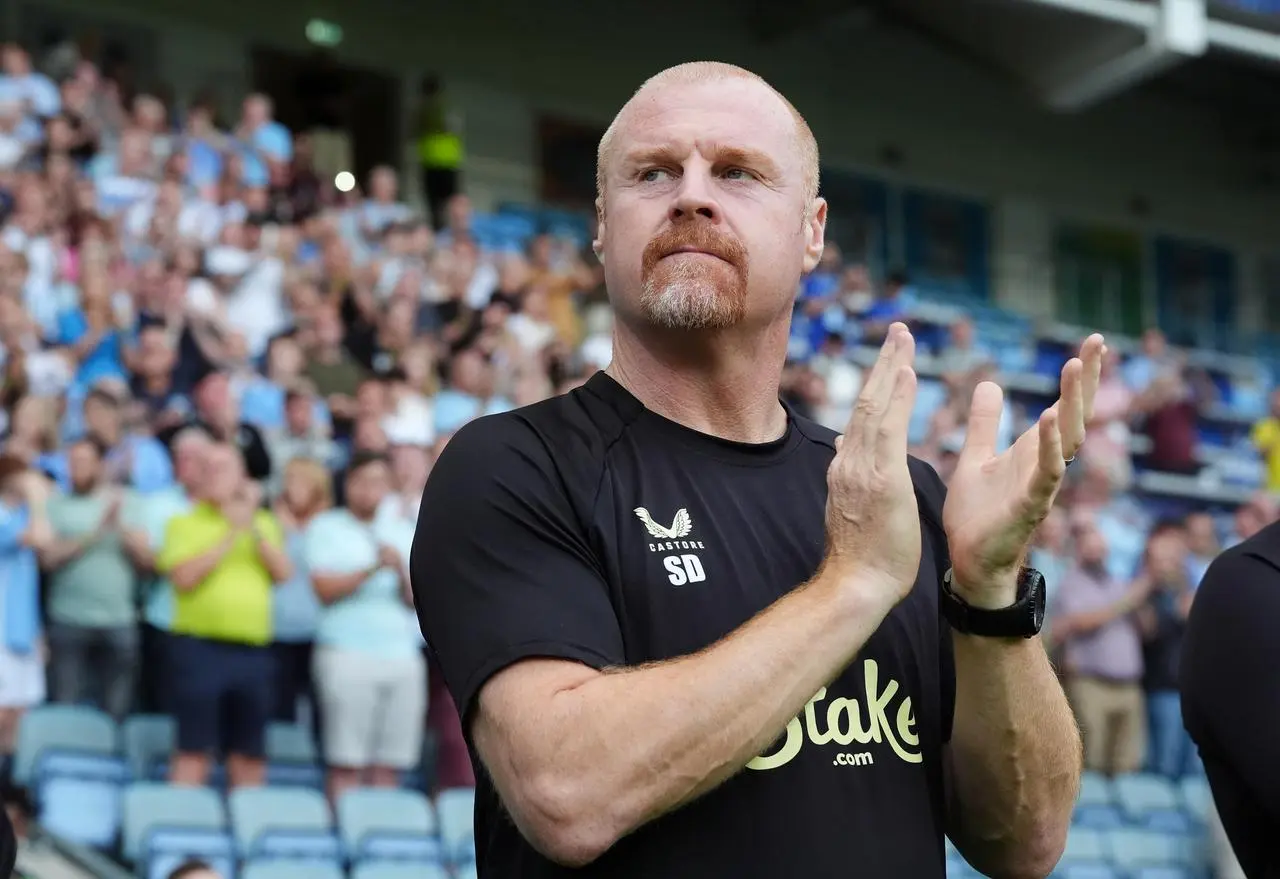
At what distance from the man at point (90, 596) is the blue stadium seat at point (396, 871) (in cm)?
113

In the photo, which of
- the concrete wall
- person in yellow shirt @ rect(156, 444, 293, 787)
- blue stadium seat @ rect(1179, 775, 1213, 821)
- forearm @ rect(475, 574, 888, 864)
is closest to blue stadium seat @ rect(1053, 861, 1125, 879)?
blue stadium seat @ rect(1179, 775, 1213, 821)

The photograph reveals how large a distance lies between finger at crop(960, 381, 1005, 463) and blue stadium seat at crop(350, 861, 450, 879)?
5.02 metres

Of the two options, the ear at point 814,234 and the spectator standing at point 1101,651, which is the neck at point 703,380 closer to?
the ear at point 814,234

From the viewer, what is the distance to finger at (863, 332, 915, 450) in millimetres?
2232

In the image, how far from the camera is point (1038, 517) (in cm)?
230

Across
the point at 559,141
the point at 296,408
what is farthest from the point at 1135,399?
the point at 296,408

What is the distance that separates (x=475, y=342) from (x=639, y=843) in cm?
803

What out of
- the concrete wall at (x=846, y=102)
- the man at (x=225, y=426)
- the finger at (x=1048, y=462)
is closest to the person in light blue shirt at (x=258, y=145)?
the man at (x=225, y=426)

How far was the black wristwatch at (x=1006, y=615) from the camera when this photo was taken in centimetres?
237

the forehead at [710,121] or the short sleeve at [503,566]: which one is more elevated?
the forehead at [710,121]

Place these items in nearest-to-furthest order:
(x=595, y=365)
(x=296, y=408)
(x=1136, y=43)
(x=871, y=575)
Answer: (x=871, y=575) < (x=296, y=408) < (x=595, y=365) < (x=1136, y=43)

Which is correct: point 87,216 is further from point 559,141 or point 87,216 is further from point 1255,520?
point 559,141

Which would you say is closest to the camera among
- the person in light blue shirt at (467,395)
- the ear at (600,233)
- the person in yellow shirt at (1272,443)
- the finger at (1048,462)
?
the finger at (1048,462)

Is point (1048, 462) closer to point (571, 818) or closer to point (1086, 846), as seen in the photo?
point (571, 818)
